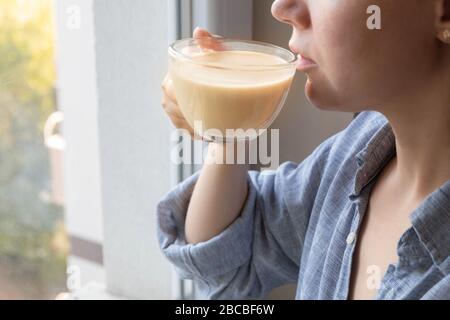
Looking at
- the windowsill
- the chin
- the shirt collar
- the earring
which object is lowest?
the windowsill

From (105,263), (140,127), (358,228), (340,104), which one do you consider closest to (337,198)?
(358,228)

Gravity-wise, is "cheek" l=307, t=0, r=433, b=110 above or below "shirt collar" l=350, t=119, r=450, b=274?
above

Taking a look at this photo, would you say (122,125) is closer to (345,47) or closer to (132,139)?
(132,139)

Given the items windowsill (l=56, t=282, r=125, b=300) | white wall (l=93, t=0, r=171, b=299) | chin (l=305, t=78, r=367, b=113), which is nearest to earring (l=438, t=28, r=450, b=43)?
chin (l=305, t=78, r=367, b=113)

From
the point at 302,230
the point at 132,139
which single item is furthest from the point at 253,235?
the point at 132,139

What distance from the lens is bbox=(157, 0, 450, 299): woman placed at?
60 centimetres

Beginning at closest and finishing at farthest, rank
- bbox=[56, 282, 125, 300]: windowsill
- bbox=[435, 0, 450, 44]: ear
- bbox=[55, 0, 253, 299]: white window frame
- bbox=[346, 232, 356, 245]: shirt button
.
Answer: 1. bbox=[435, 0, 450, 44]: ear
2. bbox=[346, 232, 356, 245]: shirt button
3. bbox=[55, 0, 253, 299]: white window frame
4. bbox=[56, 282, 125, 300]: windowsill

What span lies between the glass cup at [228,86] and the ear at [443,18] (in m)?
0.14

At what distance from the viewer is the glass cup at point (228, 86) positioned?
596mm

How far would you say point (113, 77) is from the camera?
85 centimetres

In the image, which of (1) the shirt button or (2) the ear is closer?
(2) the ear

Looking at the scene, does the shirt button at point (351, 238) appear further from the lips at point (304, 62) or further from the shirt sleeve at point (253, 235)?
the lips at point (304, 62)

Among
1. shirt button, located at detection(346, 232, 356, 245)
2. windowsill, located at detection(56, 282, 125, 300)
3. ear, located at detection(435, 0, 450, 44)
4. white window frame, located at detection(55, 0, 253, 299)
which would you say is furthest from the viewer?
windowsill, located at detection(56, 282, 125, 300)

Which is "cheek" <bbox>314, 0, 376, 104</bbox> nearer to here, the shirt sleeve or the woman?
the woman
